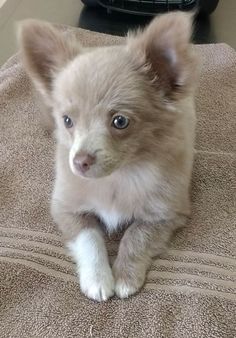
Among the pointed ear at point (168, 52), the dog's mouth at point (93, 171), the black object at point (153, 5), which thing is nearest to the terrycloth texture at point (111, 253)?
the dog's mouth at point (93, 171)

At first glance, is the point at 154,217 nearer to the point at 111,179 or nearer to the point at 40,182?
the point at 111,179

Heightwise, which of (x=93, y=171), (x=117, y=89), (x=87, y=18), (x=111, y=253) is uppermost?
(x=117, y=89)

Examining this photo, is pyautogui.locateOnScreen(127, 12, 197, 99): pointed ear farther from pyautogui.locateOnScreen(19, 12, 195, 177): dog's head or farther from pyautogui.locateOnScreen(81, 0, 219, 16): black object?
pyautogui.locateOnScreen(81, 0, 219, 16): black object

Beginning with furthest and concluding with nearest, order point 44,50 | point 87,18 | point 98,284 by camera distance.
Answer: point 87,18 → point 44,50 → point 98,284

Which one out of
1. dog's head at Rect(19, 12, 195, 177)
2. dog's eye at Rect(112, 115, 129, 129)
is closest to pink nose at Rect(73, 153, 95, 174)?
dog's head at Rect(19, 12, 195, 177)

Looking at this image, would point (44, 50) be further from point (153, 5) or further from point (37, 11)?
point (37, 11)

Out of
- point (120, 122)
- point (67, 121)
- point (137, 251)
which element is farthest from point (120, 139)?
point (137, 251)

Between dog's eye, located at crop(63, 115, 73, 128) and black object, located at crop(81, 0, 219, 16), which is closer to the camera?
dog's eye, located at crop(63, 115, 73, 128)
